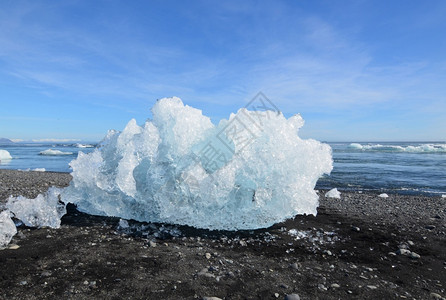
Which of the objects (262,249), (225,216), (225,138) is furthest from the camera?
(225,138)

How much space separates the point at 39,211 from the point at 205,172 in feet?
11.7

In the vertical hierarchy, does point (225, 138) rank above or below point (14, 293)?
above

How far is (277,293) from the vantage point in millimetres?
3504

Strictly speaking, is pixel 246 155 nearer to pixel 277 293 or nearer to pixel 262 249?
pixel 262 249

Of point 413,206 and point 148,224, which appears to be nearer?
point 148,224

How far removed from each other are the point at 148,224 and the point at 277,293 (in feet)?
11.7

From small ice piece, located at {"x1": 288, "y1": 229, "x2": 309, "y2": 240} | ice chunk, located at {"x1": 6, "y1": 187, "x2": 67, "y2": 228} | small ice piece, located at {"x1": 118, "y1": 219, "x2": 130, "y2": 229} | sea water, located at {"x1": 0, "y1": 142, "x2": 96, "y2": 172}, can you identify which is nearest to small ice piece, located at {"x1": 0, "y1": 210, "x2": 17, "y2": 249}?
ice chunk, located at {"x1": 6, "y1": 187, "x2": 67, "y2": 228}

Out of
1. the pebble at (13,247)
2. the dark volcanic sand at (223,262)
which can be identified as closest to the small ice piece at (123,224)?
the dark volcanic sand at (223,262)

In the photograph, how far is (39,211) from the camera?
18.6 ft

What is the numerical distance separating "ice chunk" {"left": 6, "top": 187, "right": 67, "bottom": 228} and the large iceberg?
0.84 meters

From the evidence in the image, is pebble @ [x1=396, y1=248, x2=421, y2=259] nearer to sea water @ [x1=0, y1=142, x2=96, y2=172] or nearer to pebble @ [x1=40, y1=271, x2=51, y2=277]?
pebble @ [x1=40, y1=271, x2=51, y2=277]

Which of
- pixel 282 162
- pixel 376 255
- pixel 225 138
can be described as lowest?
pixel 376 255

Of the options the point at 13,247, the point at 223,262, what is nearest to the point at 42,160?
the point at 13,247

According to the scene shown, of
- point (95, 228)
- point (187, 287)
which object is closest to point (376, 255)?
point (187, 287)
